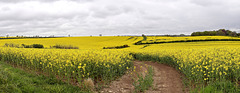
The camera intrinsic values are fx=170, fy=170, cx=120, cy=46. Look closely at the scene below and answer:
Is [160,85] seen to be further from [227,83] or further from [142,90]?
[227,83]

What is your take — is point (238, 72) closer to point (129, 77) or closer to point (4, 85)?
point (129, 77)

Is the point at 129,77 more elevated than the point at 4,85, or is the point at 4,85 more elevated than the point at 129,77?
the point at 4,85

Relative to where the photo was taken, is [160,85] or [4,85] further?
[160,85]

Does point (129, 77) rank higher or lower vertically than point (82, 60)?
lower

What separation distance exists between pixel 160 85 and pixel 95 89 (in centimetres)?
401

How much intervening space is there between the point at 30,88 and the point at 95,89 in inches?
120

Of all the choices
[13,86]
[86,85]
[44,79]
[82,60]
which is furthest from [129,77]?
[13,86]

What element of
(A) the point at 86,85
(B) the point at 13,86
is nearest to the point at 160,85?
(A) the point at 86,85

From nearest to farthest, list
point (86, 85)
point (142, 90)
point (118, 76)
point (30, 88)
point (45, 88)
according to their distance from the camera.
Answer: point (30, 88) < point (45, 88) < point (86, 85) < point (142, 90) < point (118, 76)

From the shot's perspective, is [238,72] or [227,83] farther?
[238,72]

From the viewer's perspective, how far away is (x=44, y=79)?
9.58 metres

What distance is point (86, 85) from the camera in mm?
8406

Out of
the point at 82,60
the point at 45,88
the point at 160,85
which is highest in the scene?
the point at 82,60

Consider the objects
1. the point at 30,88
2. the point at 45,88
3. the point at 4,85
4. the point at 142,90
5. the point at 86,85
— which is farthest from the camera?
the point at 142,90
